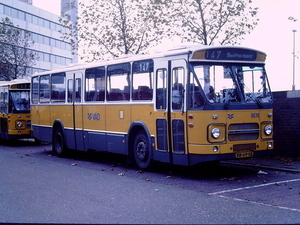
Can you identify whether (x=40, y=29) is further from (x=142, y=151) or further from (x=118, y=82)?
(x=142, y=151)

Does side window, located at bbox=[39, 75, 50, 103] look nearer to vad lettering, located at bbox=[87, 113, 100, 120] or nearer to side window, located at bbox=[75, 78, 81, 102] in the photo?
side window, located at bbox=[75, 78, 81, 102]

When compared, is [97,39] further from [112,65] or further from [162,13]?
[112,65]

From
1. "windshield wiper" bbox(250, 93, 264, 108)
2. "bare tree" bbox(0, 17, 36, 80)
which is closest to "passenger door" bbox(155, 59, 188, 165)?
"windshield wiper" bbox(250, 93, 264, 108)

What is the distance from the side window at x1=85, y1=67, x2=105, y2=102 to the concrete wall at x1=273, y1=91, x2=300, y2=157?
5.41 m

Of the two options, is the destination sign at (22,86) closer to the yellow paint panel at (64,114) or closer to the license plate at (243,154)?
the yellow paint panel at (64,114)

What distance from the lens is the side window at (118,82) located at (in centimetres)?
1330

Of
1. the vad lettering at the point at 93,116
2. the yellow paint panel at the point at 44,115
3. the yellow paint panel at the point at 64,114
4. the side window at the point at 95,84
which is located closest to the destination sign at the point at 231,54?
the side window at the point at 95,84

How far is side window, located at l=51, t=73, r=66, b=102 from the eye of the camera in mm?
16906

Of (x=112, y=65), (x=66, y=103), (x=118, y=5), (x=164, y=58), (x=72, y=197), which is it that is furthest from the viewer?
(x=118, y=5)

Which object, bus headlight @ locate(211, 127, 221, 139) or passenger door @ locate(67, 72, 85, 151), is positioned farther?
passenger door @ locate(67, 72, 85, 151)

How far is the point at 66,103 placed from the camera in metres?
16.6

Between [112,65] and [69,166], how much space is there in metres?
3.28

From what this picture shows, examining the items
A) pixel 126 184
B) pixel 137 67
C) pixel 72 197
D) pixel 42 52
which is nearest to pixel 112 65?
pixel 137 67

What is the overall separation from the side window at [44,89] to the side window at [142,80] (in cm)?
612
